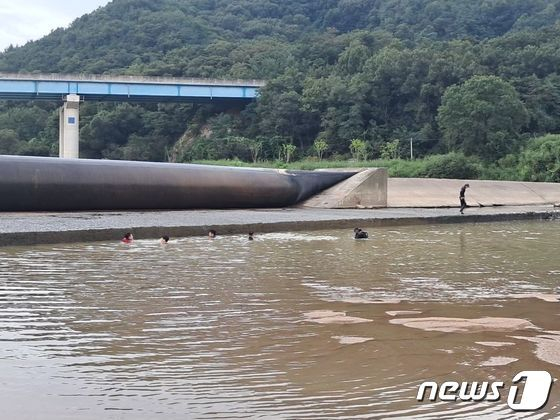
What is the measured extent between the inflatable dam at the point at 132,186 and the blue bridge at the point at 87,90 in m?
40.8

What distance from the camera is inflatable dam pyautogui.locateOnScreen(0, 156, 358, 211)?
16531mm

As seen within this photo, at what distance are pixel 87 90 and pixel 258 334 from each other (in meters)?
60.4

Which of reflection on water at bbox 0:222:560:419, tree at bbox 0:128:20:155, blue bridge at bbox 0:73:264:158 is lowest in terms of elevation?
reflection on water at bbox 0:222:560:419

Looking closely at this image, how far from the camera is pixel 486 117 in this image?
55625 millimetres

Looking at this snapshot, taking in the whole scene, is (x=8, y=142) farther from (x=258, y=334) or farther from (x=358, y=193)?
(x=258, y=334)

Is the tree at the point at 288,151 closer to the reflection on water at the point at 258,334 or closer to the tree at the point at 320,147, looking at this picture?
the tree at the point at 320,147

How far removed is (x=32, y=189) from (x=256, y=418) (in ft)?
45.9

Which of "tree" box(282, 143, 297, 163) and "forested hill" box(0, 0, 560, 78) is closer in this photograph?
"tree" box(282, 143, 297, 163)

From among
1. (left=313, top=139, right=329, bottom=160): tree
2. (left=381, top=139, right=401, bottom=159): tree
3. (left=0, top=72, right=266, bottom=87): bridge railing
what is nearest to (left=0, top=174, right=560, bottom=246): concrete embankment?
(left=381, top=139, right=401, bottom=159): tree

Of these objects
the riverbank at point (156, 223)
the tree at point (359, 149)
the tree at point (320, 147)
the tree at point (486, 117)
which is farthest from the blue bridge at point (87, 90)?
the riverbank at point (156, 223)

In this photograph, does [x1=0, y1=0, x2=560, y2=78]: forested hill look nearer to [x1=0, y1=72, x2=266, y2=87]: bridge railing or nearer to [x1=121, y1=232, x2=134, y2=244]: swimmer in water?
[x1=0, y1=72, x2=266, y2=87]: bridge railing

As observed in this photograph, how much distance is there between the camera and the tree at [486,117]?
179 ft

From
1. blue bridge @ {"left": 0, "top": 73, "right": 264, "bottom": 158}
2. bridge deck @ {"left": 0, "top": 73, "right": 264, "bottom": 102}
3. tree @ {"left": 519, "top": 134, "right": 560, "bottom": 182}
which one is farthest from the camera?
bridge deck @ {"left": 0, "top": 73, "right": 264, "bottom": 102}

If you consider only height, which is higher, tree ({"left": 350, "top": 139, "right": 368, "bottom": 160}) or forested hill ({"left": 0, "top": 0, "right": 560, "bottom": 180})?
forested hill ({"left": 0, "top": 0, "right": 560, "bottom": 180})
